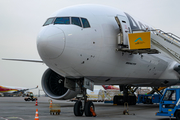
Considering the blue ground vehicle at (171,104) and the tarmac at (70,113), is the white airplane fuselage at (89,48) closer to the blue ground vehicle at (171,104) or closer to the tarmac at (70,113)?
the tarmac at (70,113)

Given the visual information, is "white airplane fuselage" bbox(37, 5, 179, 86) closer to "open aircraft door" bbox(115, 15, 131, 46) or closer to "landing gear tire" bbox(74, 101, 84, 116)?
"open aircraft door" bbox(115, 15, 131, 46)

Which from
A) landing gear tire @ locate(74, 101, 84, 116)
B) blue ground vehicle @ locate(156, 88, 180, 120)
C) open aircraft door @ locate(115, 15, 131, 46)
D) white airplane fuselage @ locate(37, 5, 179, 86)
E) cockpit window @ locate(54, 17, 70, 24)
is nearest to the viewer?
white airplane fuselage @ locate(37, 5, 179, 86)

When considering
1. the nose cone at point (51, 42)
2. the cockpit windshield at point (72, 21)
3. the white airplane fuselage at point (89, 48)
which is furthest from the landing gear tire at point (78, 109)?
the cockpit windshield at point (72, 21)

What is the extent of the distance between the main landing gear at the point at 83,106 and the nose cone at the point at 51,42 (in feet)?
7.76

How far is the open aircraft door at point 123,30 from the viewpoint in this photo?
35.6 ft

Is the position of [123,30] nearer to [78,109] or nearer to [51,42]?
[51,42]

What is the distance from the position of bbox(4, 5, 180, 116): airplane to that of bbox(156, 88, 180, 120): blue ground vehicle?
1734 millimetres

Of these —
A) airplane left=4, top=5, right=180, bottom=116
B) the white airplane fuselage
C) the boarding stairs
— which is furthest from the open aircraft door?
the boarding stairs

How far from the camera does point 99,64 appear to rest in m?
10.5

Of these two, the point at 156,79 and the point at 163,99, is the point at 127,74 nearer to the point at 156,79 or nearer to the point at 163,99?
the point at 163,99

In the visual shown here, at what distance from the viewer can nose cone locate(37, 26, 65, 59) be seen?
30.2 feet

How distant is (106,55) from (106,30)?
1.02 meters

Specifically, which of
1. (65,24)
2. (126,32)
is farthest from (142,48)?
(65,24)

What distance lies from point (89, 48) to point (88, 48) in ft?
0.15
